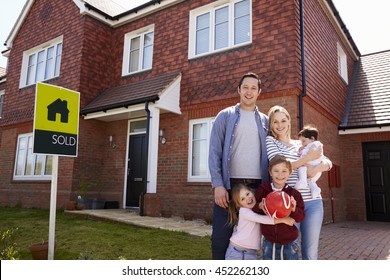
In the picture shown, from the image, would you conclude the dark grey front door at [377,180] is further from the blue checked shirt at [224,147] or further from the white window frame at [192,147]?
the blue checked shirt at [224,147]

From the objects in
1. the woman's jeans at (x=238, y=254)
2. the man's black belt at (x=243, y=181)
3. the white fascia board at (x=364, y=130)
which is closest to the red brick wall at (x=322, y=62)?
the white fascia board at (x=364, y=130)

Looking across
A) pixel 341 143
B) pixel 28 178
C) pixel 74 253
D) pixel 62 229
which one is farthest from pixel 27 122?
pixel 341 143

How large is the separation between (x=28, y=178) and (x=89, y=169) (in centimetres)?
300

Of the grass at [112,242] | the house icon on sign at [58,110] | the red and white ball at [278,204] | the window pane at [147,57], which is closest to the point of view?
the red and white ball at [278,204]

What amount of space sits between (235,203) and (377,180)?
9418 mm

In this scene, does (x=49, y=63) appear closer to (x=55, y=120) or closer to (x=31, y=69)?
(x=31, y=69)

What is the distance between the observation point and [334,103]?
10.4 metres

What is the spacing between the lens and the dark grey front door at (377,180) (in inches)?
401

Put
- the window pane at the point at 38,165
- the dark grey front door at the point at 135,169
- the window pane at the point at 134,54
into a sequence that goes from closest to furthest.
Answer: the dark grey front door at the point at 135,169, the window pane at the point at 134,54, the window pane at the point at 38,165

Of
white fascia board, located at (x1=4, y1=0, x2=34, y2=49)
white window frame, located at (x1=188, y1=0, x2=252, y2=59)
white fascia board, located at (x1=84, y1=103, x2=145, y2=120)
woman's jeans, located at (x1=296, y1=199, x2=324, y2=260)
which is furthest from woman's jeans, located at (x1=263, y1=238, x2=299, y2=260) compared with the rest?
white fascia board, located at (x1=4, y1=0, x2=34, y2=49)

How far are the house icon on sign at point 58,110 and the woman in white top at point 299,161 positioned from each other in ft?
9.31

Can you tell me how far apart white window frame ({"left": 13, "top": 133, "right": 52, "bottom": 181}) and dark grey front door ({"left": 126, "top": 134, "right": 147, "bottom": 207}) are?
3113 millimetres

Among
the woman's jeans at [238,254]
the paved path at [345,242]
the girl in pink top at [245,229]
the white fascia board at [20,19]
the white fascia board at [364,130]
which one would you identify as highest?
the white fascia board at [20,19]

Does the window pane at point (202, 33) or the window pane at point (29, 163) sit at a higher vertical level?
the window pane at point (202, 33)
